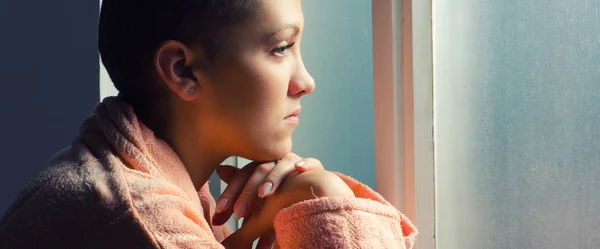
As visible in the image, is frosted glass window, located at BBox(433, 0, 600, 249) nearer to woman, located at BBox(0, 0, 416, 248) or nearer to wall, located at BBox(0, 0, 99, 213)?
woman, located at BBox(0, 0, 416, 248)

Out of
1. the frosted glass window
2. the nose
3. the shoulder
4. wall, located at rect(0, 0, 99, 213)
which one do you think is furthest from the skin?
wall, located at rect(0, 0, 99, 213)

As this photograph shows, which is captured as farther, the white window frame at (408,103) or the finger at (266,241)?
the white window frame at (408,103)

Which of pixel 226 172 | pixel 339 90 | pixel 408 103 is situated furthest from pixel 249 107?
pixel 339 90

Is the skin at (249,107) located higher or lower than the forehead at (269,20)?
lower

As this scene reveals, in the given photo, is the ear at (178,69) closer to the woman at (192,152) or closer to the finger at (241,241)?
the woman at (192,152)

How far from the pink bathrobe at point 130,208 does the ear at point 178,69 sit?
55mm

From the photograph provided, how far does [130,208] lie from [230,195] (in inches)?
8.5

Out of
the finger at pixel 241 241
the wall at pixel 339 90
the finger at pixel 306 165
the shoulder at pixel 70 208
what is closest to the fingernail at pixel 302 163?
the finger at pixel 306 165

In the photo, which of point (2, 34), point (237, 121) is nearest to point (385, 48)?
point (237, 121)

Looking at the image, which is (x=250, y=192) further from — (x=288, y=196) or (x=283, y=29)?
(x=283, y=29)

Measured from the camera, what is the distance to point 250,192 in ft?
2.89

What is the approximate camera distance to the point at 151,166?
766mm

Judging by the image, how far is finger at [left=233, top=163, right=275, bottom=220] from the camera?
2.85 ft

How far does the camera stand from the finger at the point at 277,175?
2.80 feet
